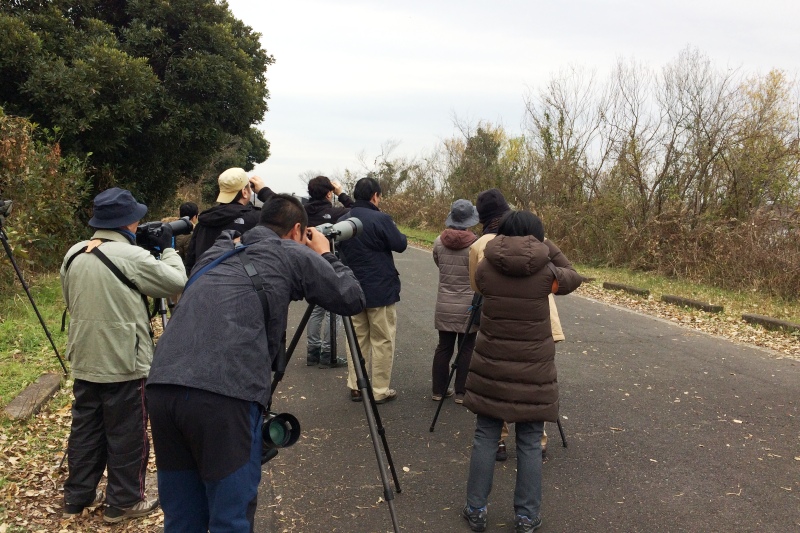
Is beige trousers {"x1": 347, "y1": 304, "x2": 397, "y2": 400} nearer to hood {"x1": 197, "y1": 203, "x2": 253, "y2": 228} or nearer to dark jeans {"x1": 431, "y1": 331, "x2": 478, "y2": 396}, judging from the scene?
dark jeans {"x1": 431, "y1": 331, "x2": 478, "y2": 396}

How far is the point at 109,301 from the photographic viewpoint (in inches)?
141

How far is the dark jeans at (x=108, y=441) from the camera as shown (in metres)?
3.66

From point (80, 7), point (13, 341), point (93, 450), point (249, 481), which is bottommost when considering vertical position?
point (13, 341)

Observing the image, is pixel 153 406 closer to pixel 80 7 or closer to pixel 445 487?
pixel 445 487

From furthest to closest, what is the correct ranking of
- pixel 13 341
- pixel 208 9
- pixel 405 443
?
pixel 208 9, pixel 13 341, pixel 405 443

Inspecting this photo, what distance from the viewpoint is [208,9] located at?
14336 millimetres

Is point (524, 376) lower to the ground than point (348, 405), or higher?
higher

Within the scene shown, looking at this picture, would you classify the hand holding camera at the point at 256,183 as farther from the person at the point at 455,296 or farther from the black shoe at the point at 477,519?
the black shoe at the point at 477,519

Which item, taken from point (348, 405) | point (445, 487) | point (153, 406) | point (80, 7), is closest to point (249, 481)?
point (153, 406)

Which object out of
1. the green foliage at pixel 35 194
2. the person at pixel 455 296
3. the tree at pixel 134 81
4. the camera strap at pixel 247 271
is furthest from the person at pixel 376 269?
the tree at pixel 134 81

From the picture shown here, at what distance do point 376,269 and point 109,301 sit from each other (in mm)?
2558

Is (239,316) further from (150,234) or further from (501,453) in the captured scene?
(501,453)

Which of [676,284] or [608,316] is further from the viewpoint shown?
[676,284]

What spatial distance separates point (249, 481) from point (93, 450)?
67.0 inches
